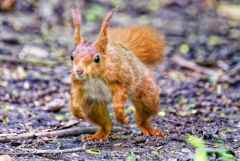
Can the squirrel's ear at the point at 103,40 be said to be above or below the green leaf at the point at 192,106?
above

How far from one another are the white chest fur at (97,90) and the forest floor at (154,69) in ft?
1.23

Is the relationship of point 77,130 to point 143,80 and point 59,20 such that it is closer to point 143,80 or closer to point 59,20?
point 143,80

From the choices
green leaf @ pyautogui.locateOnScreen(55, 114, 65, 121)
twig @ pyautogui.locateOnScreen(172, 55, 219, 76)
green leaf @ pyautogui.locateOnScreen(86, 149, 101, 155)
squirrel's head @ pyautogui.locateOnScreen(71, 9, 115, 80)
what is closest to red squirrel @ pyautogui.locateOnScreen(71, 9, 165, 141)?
squirrel's head @ pyautogui.locateOnScreen(71, 9, 115, 80)

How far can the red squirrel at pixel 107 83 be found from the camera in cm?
492

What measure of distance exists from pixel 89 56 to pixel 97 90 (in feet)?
1.16

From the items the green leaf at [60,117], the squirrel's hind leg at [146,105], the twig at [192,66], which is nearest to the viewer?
the squirrel's hind leg at [146,105]

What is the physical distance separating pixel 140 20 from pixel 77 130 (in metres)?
4.94

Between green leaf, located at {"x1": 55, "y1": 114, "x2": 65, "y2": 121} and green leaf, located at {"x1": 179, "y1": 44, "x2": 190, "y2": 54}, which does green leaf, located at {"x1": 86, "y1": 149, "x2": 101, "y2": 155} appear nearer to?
green leaf, located at {"x1": 55, "y1": 114, "x2": 65, "y2": 121}

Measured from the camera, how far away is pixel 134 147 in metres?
5.21

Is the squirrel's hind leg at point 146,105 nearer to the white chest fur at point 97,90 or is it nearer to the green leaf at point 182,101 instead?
the white chest fur at point 97,90

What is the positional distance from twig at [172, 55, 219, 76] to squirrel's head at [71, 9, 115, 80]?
3.41 m

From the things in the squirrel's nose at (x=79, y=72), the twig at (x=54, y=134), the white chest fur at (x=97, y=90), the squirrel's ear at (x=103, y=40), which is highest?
the squirrel's ear at (x=103, y=40)

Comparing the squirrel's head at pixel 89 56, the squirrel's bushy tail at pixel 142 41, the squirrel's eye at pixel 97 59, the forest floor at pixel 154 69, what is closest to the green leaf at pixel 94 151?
the forest floor at pixel 154 69

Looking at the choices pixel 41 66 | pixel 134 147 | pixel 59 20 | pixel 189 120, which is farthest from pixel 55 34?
pixel 134 147
